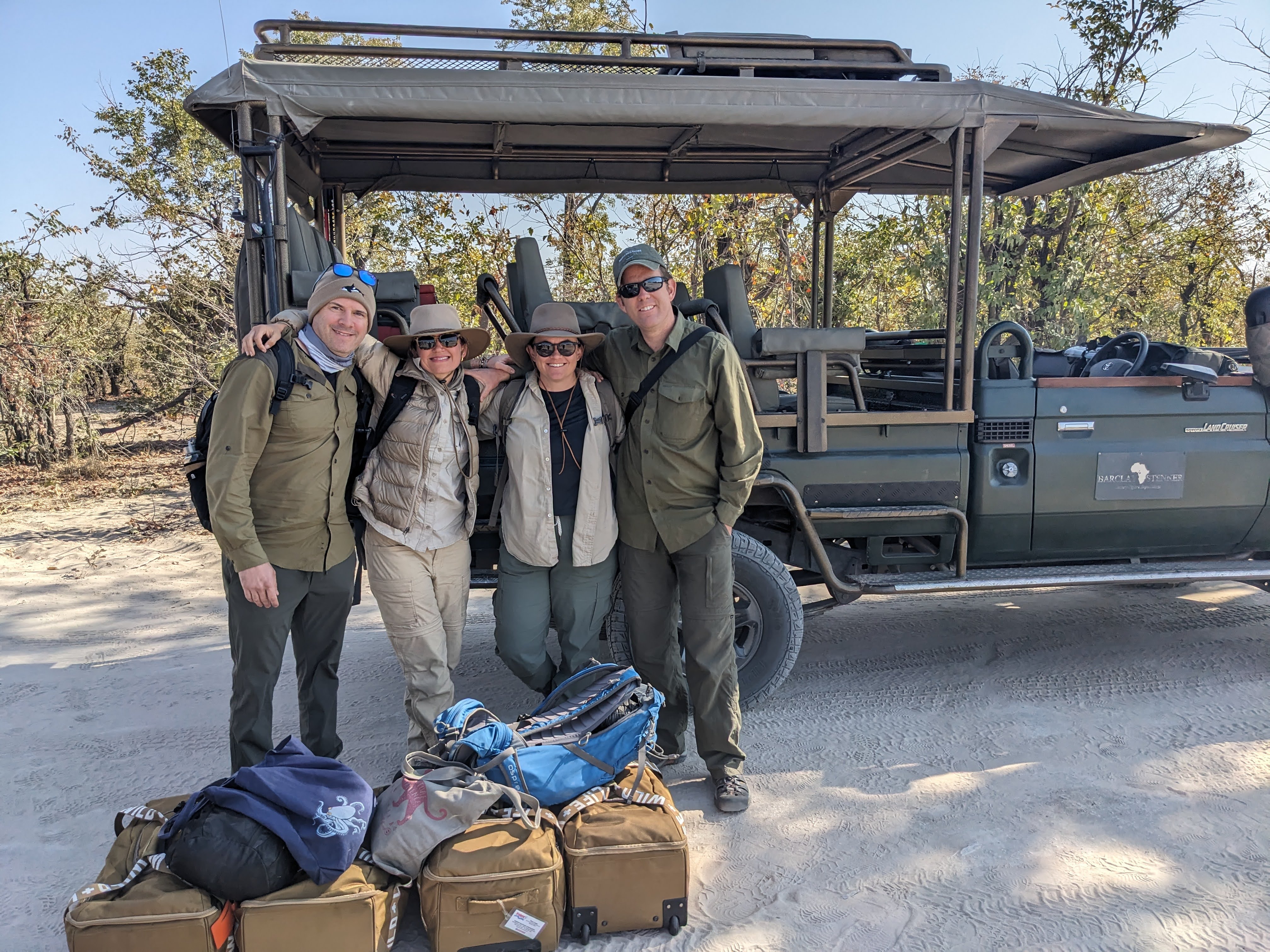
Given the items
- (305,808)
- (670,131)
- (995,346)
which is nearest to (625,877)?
(305,808)

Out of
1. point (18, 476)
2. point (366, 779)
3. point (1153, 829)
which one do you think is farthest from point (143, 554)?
point (1153, 829)

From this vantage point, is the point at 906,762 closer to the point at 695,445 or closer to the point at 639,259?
the point at 695,445

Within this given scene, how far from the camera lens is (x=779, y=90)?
3.58m

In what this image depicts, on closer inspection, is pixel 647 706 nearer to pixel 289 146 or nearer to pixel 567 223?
pixel 289 146

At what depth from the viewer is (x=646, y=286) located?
3.15 metres

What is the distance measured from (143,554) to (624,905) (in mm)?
6037

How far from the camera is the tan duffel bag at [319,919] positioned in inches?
87.7

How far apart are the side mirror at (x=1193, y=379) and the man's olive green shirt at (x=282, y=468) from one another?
3.54m

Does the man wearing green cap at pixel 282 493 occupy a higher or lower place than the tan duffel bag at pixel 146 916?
higher

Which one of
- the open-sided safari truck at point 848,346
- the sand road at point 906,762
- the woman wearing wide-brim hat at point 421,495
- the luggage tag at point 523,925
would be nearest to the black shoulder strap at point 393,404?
the woman wearing wide-brim hat at point 421,495

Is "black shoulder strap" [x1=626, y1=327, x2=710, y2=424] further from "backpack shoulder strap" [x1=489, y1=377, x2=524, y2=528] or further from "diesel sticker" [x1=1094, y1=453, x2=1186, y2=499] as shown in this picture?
"diesel sticker" [x1=1094, y1=453, x2=1186, y2=499]

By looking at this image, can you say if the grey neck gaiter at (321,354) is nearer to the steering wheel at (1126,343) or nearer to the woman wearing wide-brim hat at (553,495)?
the woman wearing wide-brim hat at (553,495)

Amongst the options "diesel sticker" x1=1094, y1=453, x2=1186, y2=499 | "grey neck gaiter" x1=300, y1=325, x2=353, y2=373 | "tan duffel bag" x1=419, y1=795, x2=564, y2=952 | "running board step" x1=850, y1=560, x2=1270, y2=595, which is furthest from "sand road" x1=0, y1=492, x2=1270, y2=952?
"grey neck gaiter" x1=300, y1=325, x2=353, y2=373

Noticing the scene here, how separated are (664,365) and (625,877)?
1679 millimetres
